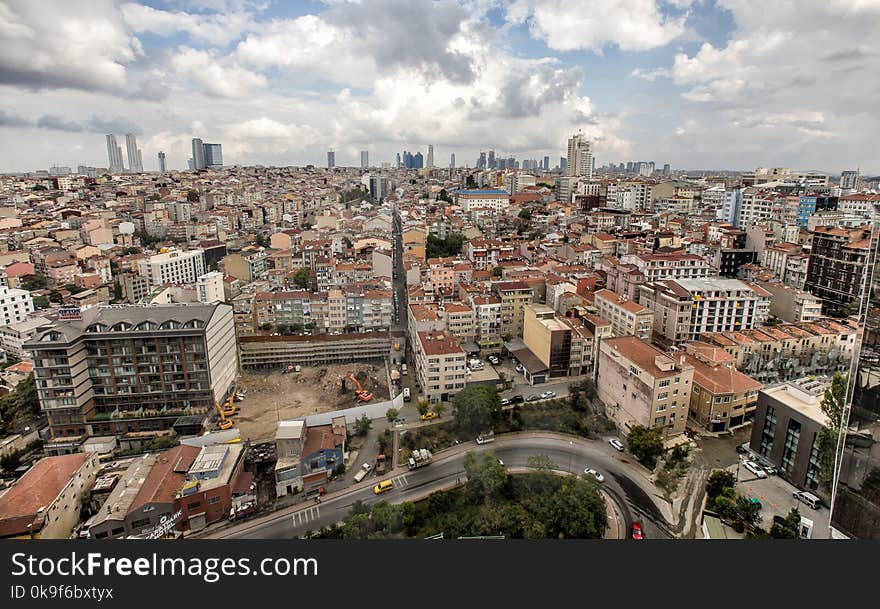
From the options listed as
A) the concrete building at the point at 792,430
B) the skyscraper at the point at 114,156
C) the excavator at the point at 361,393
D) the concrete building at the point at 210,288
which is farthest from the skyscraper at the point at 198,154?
the concrete building at the point at 792,430

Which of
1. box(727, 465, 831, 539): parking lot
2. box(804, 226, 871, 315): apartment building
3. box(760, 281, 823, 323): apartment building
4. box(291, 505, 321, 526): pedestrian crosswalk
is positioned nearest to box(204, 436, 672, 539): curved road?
box(291, 505, 321, 526): pedestrian crosswalk

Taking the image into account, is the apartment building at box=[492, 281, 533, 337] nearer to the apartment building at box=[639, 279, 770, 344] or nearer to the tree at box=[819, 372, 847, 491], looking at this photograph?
the apartment building at box=[639, 279, 770, 344]

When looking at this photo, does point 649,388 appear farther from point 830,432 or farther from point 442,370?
point 442,370

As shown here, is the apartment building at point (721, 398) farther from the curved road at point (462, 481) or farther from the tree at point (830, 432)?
the curved road at point (462, 481)

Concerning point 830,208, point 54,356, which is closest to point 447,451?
point 54,356

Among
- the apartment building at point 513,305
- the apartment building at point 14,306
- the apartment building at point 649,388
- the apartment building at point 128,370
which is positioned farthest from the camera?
the apartment building at point 14,306

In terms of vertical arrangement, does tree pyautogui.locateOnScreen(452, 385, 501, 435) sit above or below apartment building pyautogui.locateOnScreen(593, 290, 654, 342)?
below

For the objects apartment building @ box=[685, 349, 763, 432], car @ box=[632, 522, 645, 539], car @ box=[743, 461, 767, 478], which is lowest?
car @ box=[632, 522, 645, 539]

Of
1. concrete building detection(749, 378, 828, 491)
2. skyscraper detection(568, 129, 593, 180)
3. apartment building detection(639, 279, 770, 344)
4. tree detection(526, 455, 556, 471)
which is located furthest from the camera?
skyscraper detection(568, 129, 593, 180)
